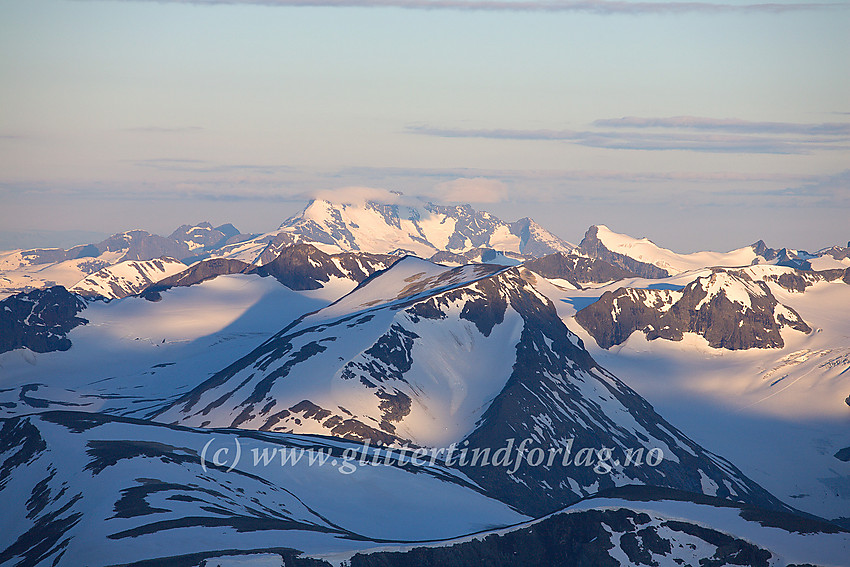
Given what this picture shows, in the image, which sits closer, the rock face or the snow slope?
the snow slope

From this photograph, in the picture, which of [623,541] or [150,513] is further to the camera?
[150,513]

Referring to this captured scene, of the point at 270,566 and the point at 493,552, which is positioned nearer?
the point at 270,566

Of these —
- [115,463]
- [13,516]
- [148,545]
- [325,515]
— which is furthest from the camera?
[325,515]

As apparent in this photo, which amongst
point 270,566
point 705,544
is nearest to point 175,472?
point 270,566

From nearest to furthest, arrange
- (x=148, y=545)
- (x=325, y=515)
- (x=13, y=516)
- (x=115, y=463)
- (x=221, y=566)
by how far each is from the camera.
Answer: (x=221, y=566), (x=148, y=545), (x=13, y=516), (x=115, y=463), (x=325, y=515)

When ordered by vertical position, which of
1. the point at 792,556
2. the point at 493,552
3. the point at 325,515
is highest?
the point at 792,556

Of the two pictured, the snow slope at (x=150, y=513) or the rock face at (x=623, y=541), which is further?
the rock face at (x=623, y=541)

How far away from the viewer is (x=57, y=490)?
174375mm

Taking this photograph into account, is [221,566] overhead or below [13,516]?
overhead

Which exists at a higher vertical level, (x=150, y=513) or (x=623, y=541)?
(x=623, y=541)

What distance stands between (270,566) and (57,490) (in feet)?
197

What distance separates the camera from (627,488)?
17662 centimetres

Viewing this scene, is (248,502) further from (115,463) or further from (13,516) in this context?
(13,516)

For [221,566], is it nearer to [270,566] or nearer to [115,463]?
[270,566]
